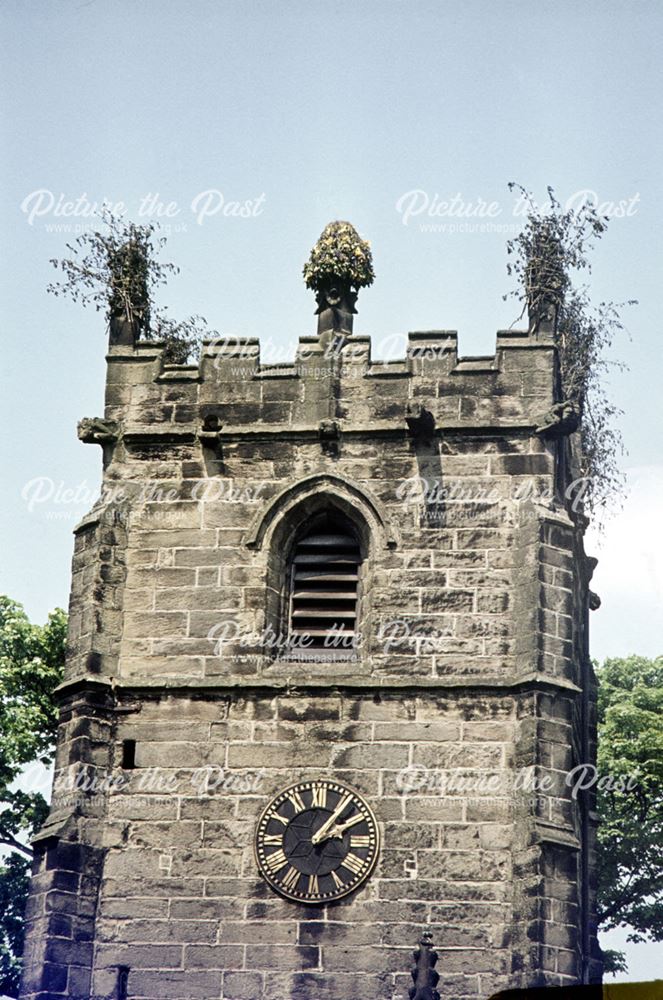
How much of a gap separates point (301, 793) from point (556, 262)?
7.72 m

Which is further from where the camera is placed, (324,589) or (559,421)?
(324,589)

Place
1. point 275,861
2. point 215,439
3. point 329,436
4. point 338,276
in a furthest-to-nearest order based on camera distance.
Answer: point 338,276
point 215,439
point 329,436
point 275,861

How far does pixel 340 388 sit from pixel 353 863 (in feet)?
19.6

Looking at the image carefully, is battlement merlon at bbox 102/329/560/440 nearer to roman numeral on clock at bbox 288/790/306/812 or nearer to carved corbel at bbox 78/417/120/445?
carved corbel at bbox 78/417/120/445

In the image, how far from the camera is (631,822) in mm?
41938

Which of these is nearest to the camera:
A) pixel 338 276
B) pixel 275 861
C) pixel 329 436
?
pixel 275 861

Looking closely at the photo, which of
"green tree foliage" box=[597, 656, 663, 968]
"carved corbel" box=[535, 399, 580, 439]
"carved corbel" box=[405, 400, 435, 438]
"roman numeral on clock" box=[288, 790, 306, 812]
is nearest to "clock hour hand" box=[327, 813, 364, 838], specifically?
"roman numeral on clock" box=[288, 790, 306, 812]

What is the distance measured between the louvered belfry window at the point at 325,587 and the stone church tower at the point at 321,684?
0.10 feet

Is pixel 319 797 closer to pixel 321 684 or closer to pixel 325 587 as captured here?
pixel 321 684

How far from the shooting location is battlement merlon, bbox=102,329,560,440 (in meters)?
31.7

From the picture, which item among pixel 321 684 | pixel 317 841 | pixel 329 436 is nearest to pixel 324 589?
pixel 321 684

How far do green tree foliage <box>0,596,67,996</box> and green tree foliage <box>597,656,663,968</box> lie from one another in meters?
8.73

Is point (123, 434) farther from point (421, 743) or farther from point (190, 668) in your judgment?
point (421, 743)

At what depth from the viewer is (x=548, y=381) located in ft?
104
